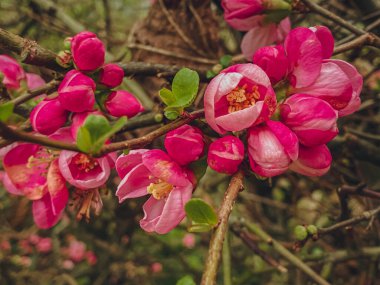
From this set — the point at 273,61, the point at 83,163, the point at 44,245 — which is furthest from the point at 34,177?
the point at 44,245

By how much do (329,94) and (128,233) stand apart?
4.40ft

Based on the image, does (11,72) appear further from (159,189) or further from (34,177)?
(159,189)

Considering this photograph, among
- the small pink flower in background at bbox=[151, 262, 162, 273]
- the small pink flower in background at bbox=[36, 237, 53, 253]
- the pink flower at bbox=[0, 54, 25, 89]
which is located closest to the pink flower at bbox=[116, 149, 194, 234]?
the pink flower at bbox=[0, 54, 25, 89]

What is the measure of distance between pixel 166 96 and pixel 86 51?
15 centimetres

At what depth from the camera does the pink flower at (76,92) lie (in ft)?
1.88

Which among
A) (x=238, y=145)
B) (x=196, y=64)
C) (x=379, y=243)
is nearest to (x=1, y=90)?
(x=238, y=145)

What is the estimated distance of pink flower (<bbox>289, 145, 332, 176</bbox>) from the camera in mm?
546

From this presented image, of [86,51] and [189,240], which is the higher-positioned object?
[86,51]

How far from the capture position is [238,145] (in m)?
0.52

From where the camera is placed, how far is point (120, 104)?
64 cm

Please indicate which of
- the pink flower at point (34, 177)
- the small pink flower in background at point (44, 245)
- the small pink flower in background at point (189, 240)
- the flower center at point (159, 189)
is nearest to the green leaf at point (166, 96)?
the flower center at point (159, 189)

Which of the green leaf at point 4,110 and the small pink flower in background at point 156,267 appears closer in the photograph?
the green leaf at point 4,110

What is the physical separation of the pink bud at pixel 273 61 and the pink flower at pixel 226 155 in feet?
0.38

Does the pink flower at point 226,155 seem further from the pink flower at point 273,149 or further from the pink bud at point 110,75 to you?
the pink bud at point 110,75
